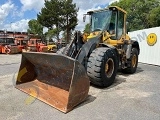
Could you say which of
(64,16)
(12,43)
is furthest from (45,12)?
(12,43)

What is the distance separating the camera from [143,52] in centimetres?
1202

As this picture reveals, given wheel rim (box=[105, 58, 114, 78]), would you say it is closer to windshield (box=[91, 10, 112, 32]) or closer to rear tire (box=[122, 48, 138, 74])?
windshield (box=[91, 10, 112, 32])

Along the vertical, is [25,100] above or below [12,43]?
below

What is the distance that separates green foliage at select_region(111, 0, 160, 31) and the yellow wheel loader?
2228 cm

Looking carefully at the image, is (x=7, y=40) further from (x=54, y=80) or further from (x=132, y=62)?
(x=54, y=80)

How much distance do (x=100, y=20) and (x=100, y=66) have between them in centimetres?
230

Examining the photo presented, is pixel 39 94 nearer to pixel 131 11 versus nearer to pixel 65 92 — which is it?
pixel 65 92

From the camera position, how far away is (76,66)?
3953 millimetres

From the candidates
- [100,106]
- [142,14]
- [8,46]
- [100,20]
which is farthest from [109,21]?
[142,14]

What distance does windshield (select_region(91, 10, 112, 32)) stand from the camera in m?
6.45

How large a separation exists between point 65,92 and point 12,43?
719 inches

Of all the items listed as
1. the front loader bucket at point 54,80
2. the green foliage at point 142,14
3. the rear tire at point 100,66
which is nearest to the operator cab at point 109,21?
the rear tire at point 100,66

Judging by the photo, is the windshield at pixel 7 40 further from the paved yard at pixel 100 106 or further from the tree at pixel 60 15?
the paved yard at pixel 100 106

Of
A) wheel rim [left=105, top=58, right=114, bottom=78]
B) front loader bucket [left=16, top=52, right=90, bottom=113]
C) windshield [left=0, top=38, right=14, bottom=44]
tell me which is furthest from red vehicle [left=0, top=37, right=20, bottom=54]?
wheel rim [left=105, top=58, right=114, bottom=78]
